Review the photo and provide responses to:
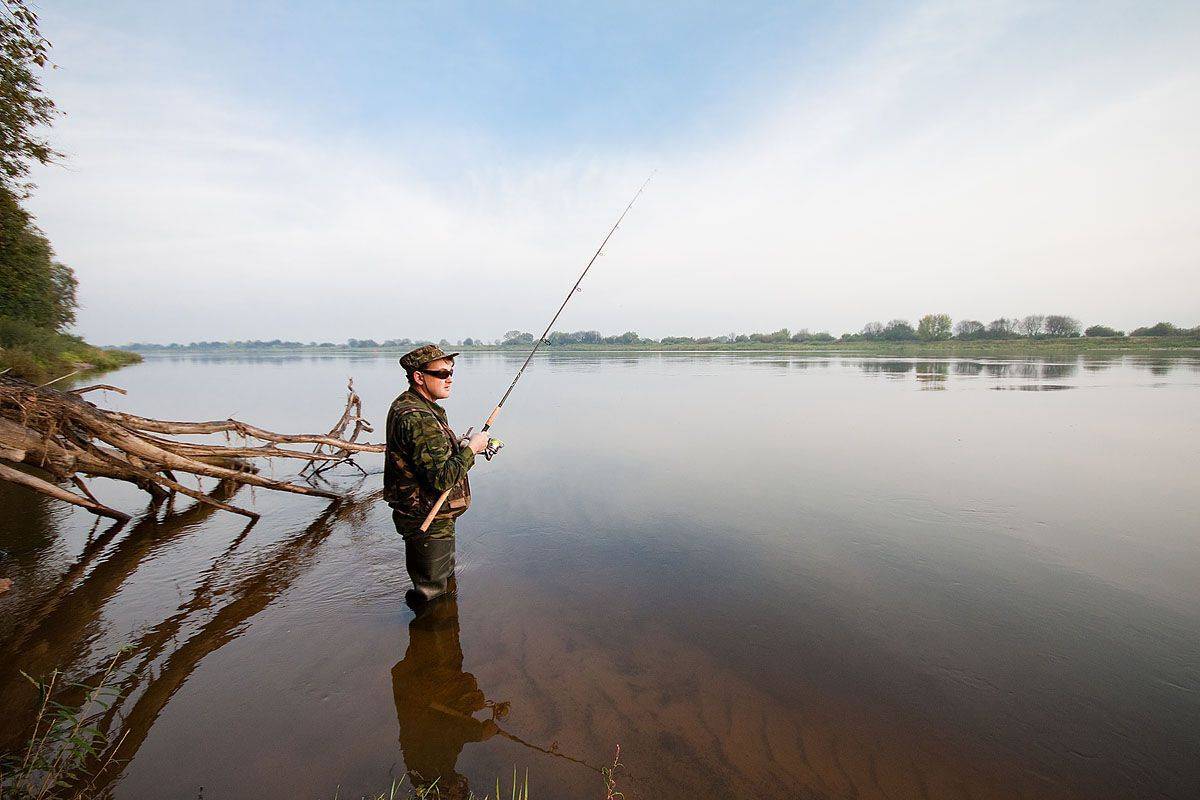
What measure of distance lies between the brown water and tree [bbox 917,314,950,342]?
11586cm

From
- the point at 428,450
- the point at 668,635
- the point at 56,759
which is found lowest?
the point at 668,635

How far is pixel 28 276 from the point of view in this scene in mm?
19344

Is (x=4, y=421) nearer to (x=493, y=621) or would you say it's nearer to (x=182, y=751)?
(x=182, y=751)

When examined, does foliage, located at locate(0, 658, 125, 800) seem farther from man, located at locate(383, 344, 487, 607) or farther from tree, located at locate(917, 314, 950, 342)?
tree, located at locate(917, 314, 950, 342)

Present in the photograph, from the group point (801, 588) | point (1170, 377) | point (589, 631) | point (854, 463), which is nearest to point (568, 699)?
point (589, 631)

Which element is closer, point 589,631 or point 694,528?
point 589,631

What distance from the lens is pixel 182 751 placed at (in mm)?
3359

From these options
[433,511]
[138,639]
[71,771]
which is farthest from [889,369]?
[71,771]

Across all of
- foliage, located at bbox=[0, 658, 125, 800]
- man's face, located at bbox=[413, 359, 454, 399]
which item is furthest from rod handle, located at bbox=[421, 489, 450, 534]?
foliage, located at bbox=[0, 658, 125, 800]

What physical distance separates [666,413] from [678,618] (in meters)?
14.3

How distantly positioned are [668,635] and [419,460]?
2993mm

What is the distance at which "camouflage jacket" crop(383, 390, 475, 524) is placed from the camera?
14.0 ft

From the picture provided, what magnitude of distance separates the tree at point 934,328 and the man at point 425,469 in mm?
122319

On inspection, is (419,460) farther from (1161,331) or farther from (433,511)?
(1161,331)
